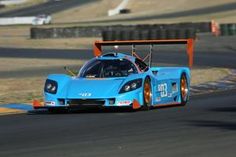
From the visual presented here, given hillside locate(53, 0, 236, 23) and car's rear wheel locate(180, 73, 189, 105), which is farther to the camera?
hillside locate(53, 0, 236, 23)

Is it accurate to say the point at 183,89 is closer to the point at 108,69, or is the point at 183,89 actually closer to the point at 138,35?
the point at 108,69

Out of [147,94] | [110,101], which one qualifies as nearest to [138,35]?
[147,94]

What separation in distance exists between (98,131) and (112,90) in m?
2.83

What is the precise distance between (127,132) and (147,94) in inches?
137

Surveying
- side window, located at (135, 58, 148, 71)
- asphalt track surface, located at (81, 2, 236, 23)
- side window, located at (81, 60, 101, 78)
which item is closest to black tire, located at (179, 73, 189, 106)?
side window, located at (135, 58, 148, 71)

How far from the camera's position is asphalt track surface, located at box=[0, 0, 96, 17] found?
122 m

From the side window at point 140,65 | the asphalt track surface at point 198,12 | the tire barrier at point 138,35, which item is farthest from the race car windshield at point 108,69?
the asphalt track surface at point 198,12

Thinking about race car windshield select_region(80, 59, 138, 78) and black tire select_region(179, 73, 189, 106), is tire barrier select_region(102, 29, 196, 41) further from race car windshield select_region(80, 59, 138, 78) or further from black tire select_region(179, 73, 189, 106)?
race car windshield select_region(80, 59, 138, 78)

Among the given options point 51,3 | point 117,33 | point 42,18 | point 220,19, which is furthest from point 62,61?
point 51,3

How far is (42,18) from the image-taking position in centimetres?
9744

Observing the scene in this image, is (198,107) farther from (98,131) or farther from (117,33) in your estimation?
(117,33)

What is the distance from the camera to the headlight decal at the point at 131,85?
14.4m

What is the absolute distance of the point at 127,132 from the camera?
37.4 feet

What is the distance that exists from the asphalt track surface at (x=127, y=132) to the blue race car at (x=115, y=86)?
245 millimetres
